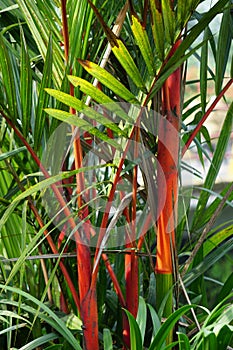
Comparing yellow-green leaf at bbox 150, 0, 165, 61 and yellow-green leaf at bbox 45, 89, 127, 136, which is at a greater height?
yellow-green leaf at bbox 150, 0, 165, 61

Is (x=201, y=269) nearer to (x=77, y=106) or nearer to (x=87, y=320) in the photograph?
(x=87, y=320)

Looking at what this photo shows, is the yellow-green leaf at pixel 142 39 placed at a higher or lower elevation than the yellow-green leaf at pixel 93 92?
higher

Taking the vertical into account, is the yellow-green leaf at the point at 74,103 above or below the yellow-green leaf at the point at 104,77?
below

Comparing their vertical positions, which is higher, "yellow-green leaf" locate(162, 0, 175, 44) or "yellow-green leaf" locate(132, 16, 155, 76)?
"yellow-green leaf" locate(162, 0, 175, 44)

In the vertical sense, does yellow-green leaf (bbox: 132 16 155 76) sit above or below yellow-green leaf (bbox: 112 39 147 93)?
above

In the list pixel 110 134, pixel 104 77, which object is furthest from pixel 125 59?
pixel 110 134

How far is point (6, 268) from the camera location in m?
0.85

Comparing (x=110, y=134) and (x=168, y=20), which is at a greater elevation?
(x=168, y=20)

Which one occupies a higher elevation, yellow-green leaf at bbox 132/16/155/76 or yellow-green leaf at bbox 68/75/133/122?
yellow-green leaf at bbox 132/16/155/76

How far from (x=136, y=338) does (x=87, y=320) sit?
0.09 metres

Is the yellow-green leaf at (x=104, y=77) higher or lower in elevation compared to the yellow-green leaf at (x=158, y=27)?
lower

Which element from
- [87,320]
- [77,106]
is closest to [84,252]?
[87,320]

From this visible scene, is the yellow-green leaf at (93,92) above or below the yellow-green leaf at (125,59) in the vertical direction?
below

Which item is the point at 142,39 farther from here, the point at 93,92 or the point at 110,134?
the point at 110,134
